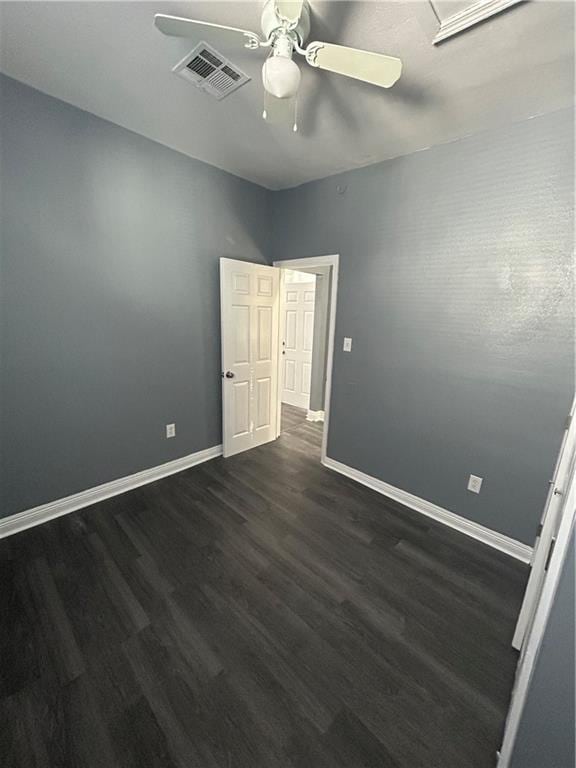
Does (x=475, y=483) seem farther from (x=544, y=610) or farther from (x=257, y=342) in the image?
(x=257, y=342)

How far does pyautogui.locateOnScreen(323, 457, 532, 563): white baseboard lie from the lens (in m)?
2.02

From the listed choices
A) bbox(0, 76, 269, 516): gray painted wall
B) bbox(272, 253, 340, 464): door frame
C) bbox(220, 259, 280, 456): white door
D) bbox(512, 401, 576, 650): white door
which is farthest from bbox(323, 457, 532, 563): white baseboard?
bbox(0, 76, 269, 516): gray painted wall

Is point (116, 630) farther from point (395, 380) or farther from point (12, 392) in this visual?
point (395, 380)

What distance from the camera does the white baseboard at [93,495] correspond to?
78.9 inches

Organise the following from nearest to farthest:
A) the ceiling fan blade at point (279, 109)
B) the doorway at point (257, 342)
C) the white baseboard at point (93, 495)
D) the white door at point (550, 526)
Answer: the white door at point (550, 526)
the ceiling fan blade at point (279, 109)
the white baseboard at point (93, 495)
the doorway at point (257, 342)

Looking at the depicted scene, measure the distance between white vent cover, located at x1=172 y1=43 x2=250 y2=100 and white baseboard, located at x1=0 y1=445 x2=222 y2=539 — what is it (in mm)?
2714

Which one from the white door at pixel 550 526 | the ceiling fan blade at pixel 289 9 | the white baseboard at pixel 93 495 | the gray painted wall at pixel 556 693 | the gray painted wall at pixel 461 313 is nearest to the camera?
the gray painted wall at pixel 556 693

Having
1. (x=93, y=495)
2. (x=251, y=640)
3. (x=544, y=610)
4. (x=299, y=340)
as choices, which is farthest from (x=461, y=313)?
(x=93, y=495)

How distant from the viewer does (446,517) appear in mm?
2297

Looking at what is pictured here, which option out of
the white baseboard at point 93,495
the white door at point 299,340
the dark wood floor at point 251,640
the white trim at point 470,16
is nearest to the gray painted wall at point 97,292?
the white baseboard at point 93,495

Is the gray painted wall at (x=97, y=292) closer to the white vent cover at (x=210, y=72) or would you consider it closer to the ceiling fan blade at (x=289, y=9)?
the white vent cover at (x=210, y=72)

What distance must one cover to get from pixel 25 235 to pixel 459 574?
11.2ft

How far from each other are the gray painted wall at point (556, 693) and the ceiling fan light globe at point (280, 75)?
1691 mm

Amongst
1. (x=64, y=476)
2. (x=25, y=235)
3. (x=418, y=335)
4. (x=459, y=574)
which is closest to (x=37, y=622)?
(x=64, y=476)
